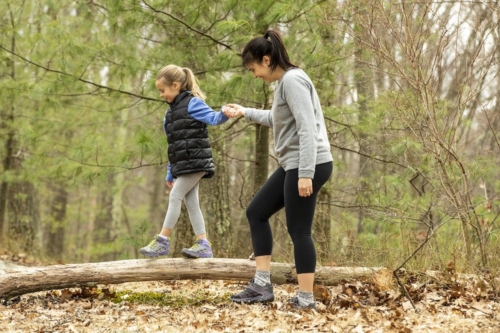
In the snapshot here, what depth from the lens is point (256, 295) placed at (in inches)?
177

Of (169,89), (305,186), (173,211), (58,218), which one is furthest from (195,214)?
(58,218)

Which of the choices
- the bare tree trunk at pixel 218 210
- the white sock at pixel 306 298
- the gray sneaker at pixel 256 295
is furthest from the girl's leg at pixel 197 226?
the bare tree trunk at pixel 218 210

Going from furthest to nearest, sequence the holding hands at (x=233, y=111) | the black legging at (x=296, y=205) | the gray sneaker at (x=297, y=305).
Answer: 1. the holding hands at (x=233, y=111)
2. the gray sneaker at (x=297, y=305)
3. the black legging at (x=296, y=205)

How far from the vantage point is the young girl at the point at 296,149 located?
12.6ft

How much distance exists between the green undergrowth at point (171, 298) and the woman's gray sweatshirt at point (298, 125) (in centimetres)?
158

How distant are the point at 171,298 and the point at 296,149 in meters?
2.06

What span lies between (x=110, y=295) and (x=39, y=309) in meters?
0.64

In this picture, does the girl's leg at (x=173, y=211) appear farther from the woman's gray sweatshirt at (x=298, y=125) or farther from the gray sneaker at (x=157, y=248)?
the woman's gray sweatshirt at (x=298, y=125)

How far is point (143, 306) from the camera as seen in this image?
4.88 metres

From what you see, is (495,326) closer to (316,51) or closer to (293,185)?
(293,185)

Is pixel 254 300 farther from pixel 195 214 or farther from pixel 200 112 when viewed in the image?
pixel 200 112

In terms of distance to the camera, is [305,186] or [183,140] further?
[183,140]

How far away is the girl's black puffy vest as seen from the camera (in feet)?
16.0

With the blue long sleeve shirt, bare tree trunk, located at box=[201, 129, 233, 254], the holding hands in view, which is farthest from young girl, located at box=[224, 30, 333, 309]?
bare tree trunk, located at box=[201, 129, 233, 254]
